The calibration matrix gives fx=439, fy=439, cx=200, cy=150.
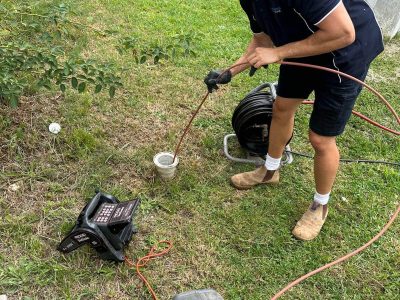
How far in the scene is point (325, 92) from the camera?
2.18 m

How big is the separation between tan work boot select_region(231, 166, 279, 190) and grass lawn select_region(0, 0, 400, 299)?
50mm

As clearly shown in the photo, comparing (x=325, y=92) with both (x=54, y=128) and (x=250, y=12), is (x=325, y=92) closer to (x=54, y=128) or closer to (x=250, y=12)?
(x=250, y=12)

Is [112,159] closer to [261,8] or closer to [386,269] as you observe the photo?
[261,8]

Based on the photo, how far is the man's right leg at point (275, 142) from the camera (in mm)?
2490

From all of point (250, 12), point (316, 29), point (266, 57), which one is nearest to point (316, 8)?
point (316, 29)

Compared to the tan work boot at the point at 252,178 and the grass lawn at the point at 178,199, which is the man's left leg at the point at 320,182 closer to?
the grass lawn at the point at 178,199

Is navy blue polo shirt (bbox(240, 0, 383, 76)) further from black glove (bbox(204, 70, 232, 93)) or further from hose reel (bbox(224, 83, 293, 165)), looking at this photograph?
hose reel (bbox(224, 83, 293, 165))

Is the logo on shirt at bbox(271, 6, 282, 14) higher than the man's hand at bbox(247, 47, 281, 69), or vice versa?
the logo on shirt at bbox(271, 6, 282, 14)

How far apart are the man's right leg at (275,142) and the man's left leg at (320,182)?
0.72 feet

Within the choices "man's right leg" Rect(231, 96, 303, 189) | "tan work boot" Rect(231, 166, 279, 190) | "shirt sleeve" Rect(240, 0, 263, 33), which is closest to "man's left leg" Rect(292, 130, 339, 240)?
"man's right leg" Rect(231, 96, 303, 189)

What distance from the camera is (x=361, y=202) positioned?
2.88 metres

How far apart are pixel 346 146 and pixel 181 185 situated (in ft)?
4.40

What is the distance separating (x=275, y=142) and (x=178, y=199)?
0.71 metres

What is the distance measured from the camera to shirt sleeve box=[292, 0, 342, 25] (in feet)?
5.72
